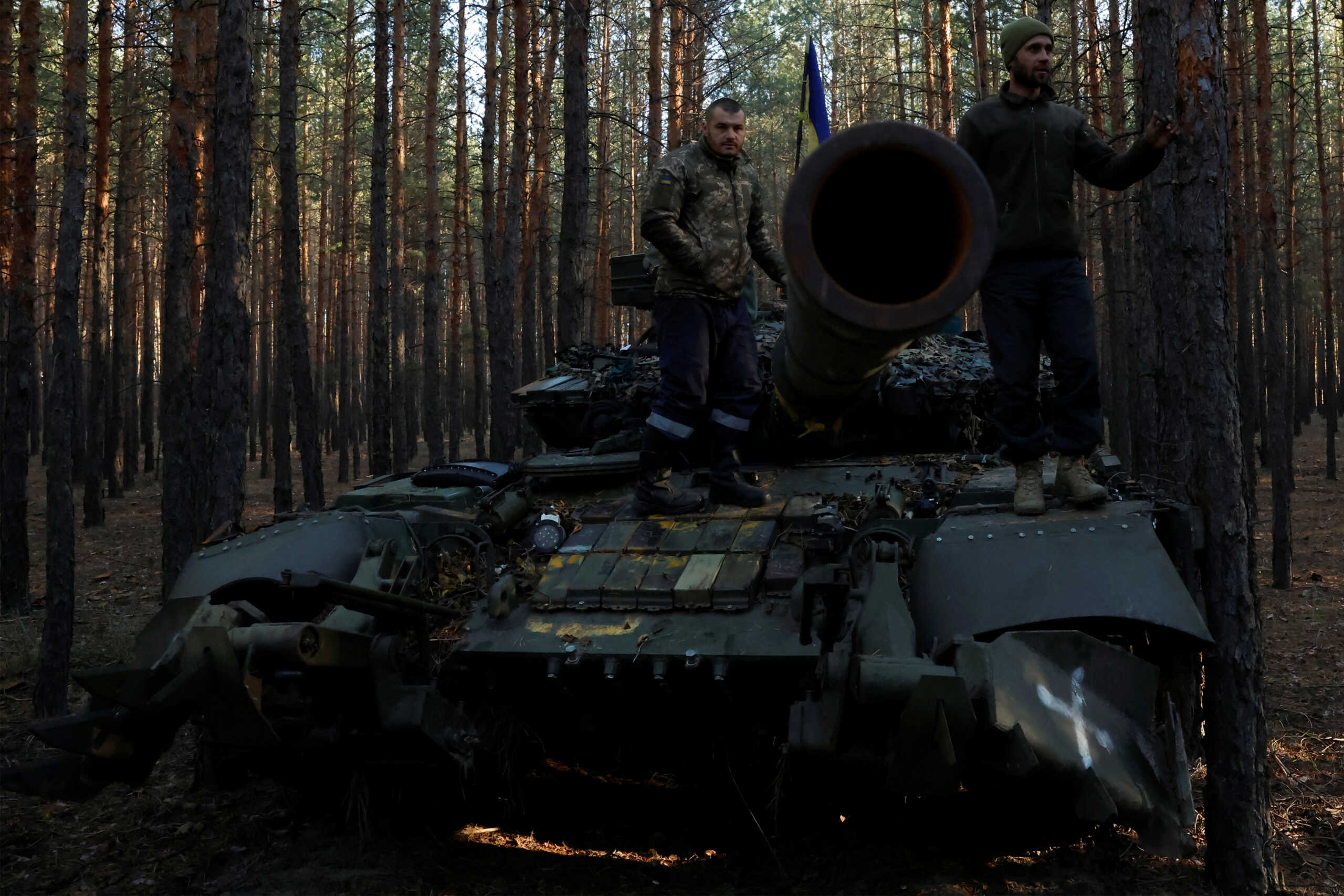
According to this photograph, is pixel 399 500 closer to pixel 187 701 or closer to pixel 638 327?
pixel 187 701

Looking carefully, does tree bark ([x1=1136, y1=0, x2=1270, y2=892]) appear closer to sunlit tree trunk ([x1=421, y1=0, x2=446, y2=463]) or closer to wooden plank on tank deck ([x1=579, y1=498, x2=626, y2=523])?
wooden plank on tank deck ([x1=579, y1=498, x2=626, y2=523])

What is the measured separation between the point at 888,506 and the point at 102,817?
425 centimetres

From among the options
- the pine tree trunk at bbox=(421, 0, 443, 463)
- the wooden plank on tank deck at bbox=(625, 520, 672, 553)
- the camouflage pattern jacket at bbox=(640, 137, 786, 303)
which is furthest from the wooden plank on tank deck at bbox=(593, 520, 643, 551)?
the pine tree trunk at bbox=(421, 0, 443, 463)

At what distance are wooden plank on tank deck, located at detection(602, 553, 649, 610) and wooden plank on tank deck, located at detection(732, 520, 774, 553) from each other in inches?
15.6

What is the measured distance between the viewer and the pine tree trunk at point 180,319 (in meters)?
9.81

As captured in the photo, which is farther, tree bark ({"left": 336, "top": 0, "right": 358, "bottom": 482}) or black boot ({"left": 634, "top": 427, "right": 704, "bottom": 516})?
tree bark ({"left": 336, "top": 0, "right": 358, "bottom": 482})

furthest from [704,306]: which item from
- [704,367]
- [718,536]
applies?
[718,536]

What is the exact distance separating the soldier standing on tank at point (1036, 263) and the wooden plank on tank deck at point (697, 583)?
47.9 inches

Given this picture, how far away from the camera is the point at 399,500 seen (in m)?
5.42

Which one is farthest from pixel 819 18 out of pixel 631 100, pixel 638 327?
pixel 638 327

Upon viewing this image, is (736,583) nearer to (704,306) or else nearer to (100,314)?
(704,306)

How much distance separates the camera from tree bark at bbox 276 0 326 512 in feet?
48.7

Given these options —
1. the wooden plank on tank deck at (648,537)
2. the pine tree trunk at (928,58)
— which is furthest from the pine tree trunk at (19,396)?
the pine tree trunk at (928,58)

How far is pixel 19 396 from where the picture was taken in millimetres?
10461
